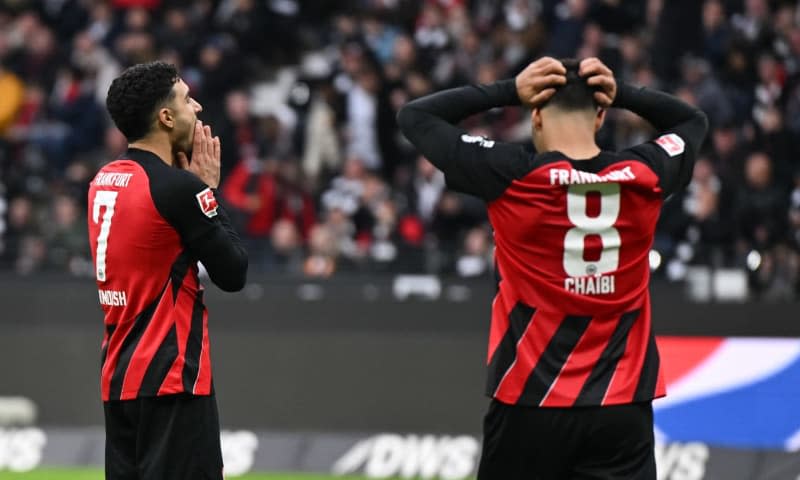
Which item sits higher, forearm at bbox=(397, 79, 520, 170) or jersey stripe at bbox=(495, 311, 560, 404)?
forearm at bbox=(397, 79, 520, 170)

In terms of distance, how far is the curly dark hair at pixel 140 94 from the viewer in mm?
4996

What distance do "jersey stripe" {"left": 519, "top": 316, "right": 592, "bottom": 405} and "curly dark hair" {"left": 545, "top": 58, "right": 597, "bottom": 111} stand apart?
0.68 meters

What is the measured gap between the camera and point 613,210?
4637mm

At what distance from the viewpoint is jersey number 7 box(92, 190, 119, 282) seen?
16.5 ft

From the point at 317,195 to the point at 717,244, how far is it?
162 inches

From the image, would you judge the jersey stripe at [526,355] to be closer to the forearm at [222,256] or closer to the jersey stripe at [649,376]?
the jersey stripe at [649,376]

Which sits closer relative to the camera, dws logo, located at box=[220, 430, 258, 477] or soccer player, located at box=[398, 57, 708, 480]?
soccer player, located at box=[398, 57, 708, 480]

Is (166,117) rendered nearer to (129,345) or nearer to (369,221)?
(129,345)

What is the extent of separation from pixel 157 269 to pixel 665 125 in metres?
1.83

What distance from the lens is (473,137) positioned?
4762 millimetres

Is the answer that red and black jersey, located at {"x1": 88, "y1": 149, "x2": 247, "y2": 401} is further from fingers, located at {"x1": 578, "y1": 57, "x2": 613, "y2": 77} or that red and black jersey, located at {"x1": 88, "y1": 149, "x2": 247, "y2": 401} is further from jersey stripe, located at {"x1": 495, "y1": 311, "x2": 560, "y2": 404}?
fingers, located at {"x1": 578, "y1": 57, "x2": 613, "y2": 77}

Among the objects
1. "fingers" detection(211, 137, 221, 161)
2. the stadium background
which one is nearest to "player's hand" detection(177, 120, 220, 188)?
"fingers" detection(211, 137, 221, 161)

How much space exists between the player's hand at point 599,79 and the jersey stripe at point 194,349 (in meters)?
1.56

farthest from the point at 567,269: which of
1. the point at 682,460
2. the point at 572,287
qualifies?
the point at 682,460
